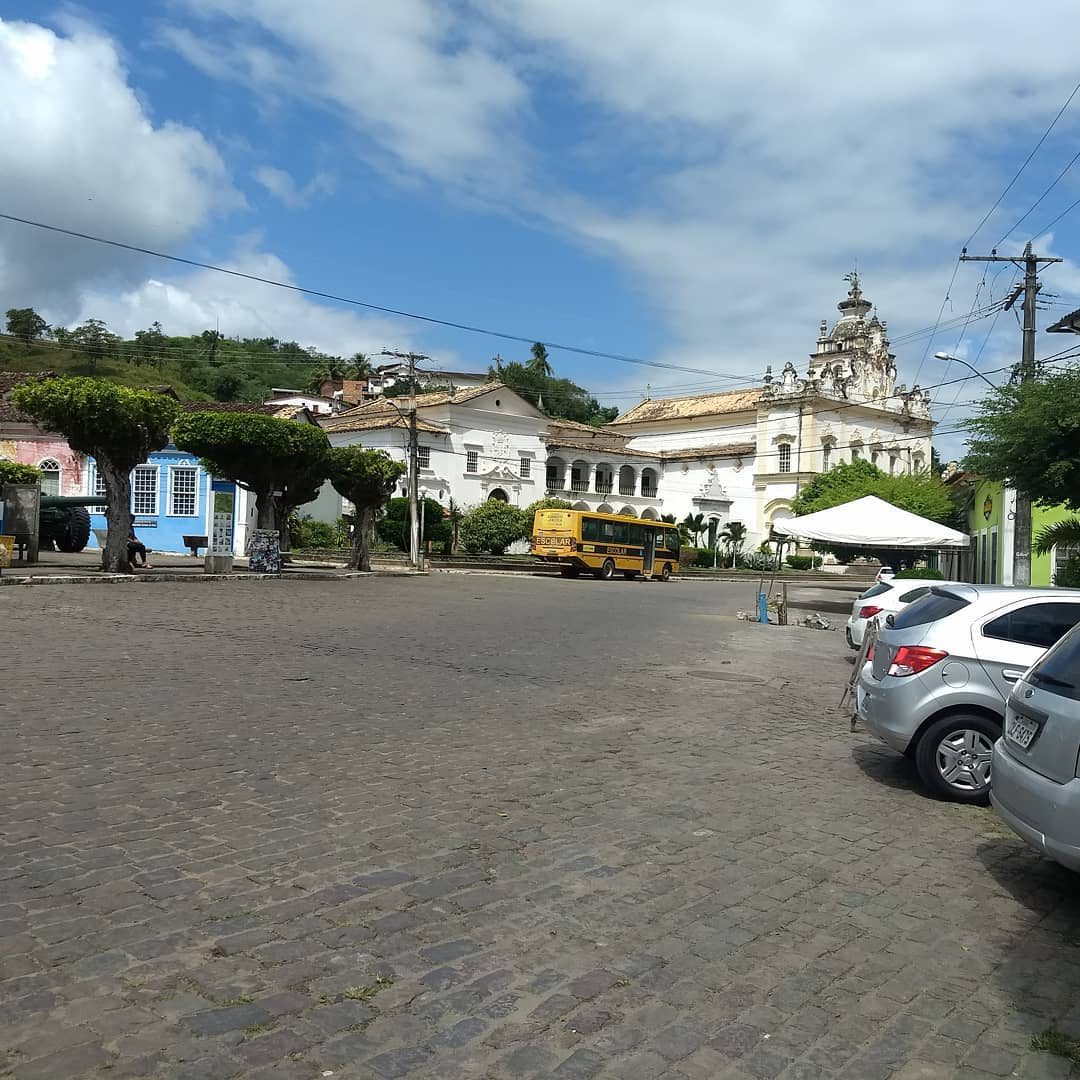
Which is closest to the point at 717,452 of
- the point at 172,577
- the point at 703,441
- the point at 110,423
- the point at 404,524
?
the point at 703,441

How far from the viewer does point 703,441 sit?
267 ft

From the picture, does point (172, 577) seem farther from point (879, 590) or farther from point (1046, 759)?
point (1046, 759)

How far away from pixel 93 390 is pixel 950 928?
22.8 m

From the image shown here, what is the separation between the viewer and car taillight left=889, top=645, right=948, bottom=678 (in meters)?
7.06

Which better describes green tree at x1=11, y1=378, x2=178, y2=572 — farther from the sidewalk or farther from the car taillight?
the car taillight

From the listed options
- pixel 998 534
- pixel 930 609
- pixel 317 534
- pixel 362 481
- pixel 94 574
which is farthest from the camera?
pixel 317 534

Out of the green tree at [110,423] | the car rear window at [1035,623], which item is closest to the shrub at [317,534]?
the green tree at [110,423]

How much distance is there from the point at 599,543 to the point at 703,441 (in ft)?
130

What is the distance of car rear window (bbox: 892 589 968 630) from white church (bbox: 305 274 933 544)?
50.1 meters

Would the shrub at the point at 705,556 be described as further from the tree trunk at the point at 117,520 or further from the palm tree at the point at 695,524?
the tree trunk at the point at 117,520

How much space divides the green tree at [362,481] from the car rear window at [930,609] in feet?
86.3

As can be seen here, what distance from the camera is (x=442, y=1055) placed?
3.27 meters

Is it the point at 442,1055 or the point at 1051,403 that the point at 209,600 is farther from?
the point at 442,1055

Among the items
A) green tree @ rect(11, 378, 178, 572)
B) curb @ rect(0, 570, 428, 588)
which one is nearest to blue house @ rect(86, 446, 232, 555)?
curb @ rect(0, 570, 428, 588)
